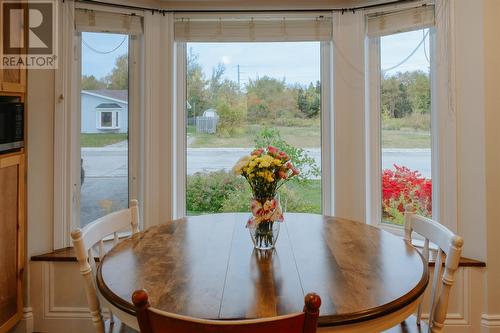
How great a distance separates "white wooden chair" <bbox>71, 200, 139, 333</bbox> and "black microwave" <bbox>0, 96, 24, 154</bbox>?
821 mm

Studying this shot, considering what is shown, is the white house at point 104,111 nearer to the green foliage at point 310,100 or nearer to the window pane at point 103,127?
the window pane at point 103,127

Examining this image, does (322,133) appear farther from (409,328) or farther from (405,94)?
(409,328)

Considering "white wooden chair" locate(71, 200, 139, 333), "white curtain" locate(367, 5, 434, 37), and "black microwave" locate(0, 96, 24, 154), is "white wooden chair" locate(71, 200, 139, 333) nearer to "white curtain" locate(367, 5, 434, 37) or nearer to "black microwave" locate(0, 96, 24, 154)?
"black microwave" locate(0, 96, 24, 154)

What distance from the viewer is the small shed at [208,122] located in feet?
9.27

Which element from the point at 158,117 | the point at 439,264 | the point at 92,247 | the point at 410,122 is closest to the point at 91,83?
the point at 158,117

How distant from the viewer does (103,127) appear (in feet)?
8.51

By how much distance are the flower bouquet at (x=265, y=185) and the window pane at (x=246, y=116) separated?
1.25 metres

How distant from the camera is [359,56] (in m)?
2.62

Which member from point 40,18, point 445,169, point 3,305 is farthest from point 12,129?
point 445,169

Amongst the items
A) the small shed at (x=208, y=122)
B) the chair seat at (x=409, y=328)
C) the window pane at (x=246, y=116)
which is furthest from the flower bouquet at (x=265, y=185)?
the small shed at (x=208, y=122)

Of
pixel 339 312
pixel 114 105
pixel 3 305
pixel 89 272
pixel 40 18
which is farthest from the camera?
pixel 114 105

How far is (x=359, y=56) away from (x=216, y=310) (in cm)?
218

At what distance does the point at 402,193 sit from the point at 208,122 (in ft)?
4.97

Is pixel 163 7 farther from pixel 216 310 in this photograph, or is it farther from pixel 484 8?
pixel 216 310
